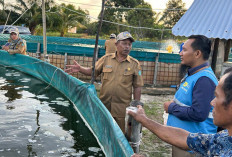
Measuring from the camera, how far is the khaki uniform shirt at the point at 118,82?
12.9 feet

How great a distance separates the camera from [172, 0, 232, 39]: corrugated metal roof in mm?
6277

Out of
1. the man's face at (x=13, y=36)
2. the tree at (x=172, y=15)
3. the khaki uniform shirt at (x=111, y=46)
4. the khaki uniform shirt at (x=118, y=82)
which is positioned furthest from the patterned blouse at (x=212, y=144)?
the tree at (x=172, y=15)

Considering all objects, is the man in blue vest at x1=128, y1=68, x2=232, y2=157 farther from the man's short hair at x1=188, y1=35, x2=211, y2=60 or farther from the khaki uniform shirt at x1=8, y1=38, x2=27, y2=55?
the khaki uniform shirt at x1=8, y1=38, x2=27, y2=55

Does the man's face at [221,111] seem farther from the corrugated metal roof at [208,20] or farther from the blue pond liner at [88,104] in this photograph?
the corrugated metal roof at [208,20]

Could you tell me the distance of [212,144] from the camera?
55.4 inches

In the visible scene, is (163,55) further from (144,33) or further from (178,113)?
(144,33)

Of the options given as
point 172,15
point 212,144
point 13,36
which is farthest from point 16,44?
point 172,15

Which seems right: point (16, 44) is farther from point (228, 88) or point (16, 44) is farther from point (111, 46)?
point (228, 88)

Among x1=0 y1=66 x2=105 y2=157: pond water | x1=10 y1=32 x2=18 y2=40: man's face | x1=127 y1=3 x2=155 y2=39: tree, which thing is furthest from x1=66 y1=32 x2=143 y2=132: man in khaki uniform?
x1=127 y1=3 x2=155 y2=39: tree

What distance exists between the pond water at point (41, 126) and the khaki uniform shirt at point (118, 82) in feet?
2.53

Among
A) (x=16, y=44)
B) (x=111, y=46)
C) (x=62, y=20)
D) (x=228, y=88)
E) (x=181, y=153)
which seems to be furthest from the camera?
(x=62, y=20)

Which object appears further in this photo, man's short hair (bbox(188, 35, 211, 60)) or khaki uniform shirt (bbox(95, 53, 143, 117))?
khaki uniform shirt (bbox(95, 53, 143, 117))

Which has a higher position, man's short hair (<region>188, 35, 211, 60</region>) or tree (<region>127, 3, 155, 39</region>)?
tree (<region>127, 3, 155, 39</region>)

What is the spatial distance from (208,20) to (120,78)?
4133mm
